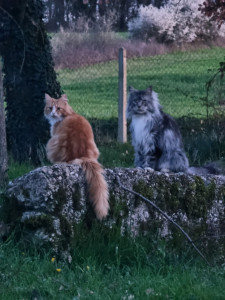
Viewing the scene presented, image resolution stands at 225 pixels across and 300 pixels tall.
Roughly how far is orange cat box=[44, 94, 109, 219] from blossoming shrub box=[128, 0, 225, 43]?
1597 centimetres

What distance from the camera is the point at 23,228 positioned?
4879mm

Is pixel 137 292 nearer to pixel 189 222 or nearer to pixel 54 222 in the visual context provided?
pixel 54 222

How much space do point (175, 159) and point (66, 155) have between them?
1728mm

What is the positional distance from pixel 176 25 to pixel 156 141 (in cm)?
1789

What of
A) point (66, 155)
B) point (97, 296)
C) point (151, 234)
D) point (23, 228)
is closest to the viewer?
point (97, 296)

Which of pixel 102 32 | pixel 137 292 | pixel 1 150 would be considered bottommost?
pixel 137 292

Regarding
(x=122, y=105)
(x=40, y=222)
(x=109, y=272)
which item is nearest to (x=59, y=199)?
(x=40, y=222)

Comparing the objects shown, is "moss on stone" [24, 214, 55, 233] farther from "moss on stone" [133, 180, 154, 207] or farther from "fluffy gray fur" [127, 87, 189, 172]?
"fluffy gray fur" [127, 87, 189, 172]

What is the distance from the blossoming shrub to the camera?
23.0 meters

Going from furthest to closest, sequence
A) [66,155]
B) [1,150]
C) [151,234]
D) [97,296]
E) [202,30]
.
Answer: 1. [202,30]
2. [1,150]
3. [66,155]
4. [151,234]
5. [97,296]

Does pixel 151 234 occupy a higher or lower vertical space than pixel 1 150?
lower

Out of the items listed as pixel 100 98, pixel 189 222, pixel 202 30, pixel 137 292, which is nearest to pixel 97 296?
pixel 137 292

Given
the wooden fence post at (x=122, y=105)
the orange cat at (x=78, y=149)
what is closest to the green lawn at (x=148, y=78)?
the wooden fence post at (x=122, y=105)

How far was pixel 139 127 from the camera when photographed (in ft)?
24.6
